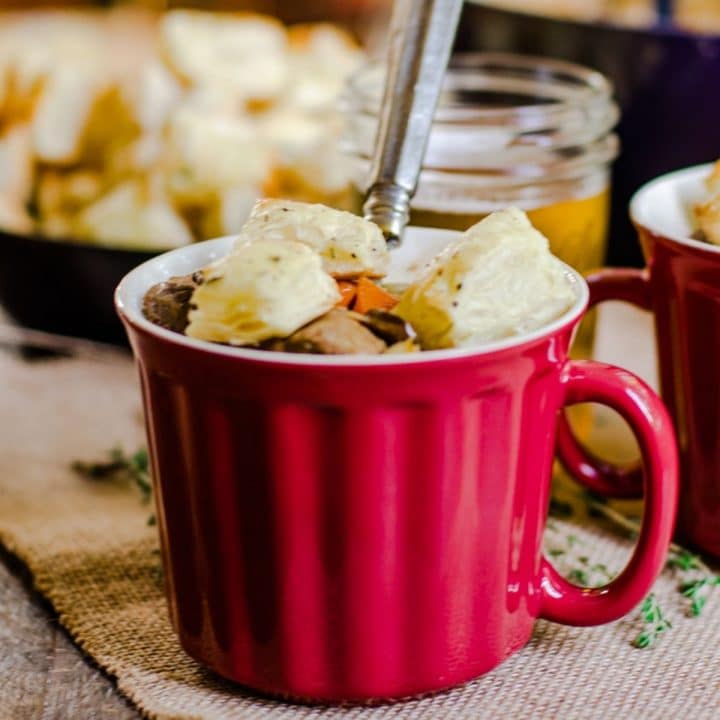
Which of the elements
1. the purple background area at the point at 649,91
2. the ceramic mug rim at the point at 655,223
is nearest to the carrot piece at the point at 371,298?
the ceramic mug rim at the point at 655,223

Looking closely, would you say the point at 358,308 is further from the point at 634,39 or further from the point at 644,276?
the point at 634,39

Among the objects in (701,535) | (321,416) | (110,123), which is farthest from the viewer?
(110,123)

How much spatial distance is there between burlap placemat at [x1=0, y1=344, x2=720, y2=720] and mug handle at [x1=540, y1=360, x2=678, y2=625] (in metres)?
0.04

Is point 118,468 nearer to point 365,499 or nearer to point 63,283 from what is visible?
point 63,283

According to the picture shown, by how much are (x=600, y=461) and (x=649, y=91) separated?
42 cm

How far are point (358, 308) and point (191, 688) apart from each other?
0.66ft

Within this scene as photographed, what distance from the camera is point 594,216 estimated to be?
0.83m

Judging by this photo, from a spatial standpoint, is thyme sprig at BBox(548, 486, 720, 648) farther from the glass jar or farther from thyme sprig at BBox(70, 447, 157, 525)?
thyme sprig at BBox(70, 447, 157, 525)

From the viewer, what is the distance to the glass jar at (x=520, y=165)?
0.80 metres

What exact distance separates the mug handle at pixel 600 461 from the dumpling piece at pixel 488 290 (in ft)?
0.55

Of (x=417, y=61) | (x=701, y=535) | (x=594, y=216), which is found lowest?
(x=701, y=535)

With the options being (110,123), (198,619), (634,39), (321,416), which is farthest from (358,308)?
(110,123)

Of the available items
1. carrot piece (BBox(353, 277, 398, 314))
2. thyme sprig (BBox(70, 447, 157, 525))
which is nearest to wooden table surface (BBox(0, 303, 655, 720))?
thyme sprig (BBox(70, 447, 157, 525))

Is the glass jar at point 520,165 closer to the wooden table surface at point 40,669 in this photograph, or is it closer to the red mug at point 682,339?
the red mug at point 682,339
